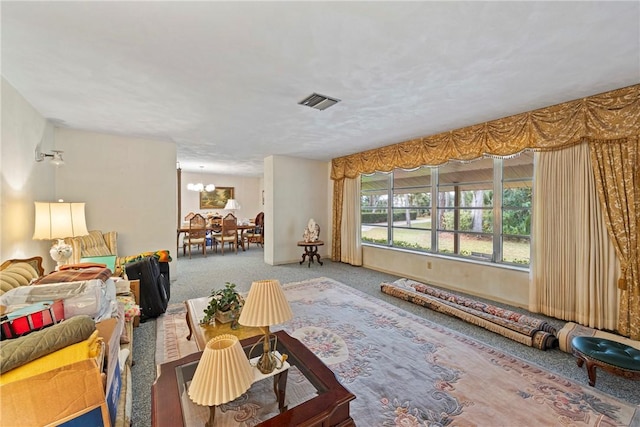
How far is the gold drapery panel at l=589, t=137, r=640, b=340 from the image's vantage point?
8.26 ft

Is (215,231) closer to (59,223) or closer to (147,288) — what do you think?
(147,288)

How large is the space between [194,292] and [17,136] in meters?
2.64

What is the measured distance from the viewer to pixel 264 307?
125 centimetres

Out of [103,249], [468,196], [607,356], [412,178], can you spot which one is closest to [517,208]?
[468,196]

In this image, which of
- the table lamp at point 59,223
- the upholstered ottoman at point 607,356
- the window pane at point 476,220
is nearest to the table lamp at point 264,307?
the upholstered ottoman at point 607,356

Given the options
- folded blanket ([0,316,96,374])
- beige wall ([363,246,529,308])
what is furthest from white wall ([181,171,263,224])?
folded blanket ([0,316,96,374])

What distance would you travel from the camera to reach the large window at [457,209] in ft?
11.8

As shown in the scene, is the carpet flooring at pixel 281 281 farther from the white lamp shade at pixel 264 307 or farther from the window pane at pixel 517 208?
the white lamp shade at pixel 264 307

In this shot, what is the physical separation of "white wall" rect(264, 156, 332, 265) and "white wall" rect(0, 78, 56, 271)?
137 inches

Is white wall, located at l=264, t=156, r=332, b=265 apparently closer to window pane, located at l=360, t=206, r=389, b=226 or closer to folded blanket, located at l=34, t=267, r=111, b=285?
window pane, located at l=360, t=206, r=389, b=226

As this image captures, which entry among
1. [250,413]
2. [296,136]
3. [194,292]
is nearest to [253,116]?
[296,136]

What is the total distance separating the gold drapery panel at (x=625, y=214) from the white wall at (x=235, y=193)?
29.7 feet

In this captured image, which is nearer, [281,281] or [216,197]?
[281,281]

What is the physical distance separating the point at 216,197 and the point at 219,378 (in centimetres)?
912
